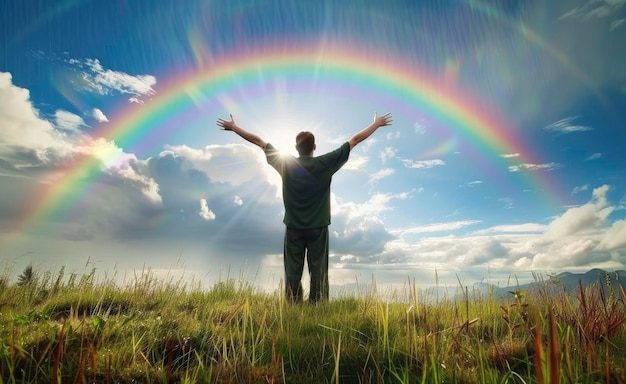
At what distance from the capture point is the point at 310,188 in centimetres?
761

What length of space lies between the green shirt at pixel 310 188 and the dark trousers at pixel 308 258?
182 millimetres

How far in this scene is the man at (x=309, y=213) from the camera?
24.7ft

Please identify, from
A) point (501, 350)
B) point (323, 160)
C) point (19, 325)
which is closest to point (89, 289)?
point (19, 325)

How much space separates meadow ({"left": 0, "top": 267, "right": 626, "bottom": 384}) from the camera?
7.72 ft

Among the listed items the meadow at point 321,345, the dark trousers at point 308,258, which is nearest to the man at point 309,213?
the dark trousers at point 308,258

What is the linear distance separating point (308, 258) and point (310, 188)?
1.35m

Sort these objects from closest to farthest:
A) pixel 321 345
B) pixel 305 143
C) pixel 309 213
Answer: pixel 321 345 → pixel 309 213 → pixel 305 143

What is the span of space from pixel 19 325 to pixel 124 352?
1466mm

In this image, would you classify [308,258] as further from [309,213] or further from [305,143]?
[305,143]

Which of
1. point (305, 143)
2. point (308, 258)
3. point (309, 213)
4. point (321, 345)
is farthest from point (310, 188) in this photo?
point (321, 345)

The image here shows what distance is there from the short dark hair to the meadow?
9.63ft

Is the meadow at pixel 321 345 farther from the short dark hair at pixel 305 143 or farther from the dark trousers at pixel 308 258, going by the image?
the short dark hair at pixel 305 143

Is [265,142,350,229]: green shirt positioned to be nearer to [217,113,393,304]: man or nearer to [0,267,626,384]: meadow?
[217,113,393,304]: man

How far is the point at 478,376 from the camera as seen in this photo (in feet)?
9.70
